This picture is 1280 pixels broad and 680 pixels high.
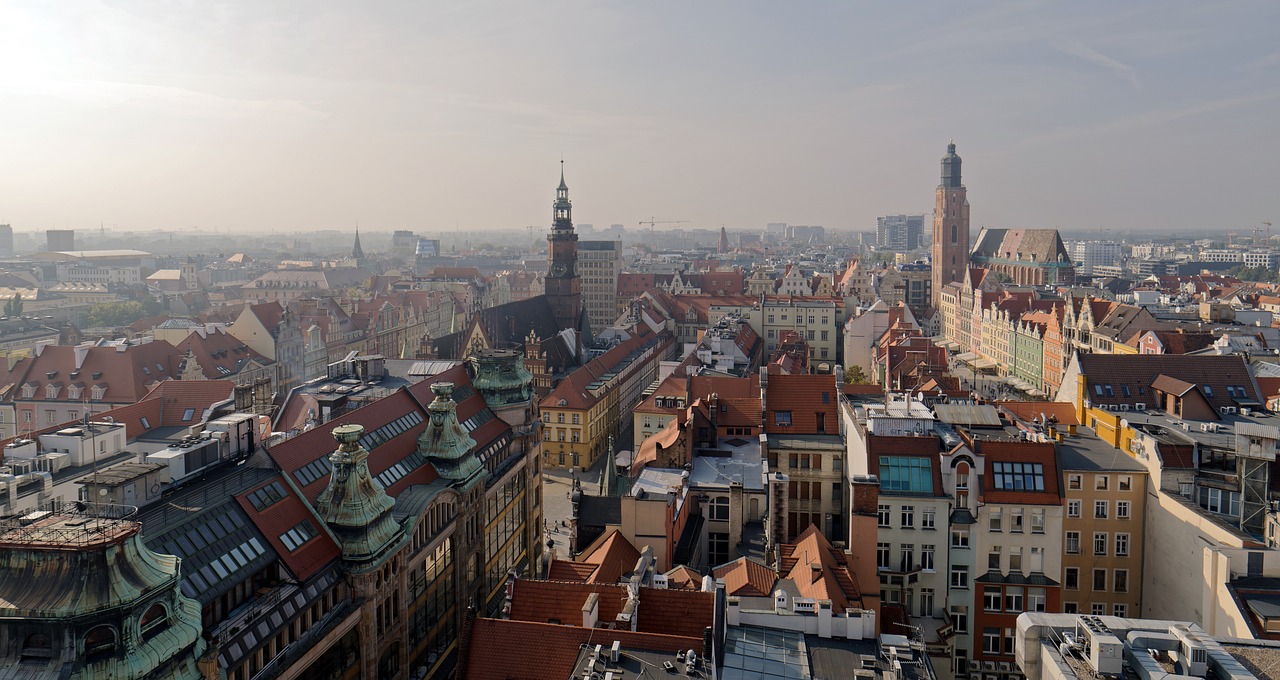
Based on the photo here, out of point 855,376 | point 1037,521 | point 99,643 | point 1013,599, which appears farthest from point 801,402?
point 855,376

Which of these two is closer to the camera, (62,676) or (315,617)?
(62,676)

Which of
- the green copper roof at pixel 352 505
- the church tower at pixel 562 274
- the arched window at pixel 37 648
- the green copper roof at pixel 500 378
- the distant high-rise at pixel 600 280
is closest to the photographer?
the arched window at pixel 37 648

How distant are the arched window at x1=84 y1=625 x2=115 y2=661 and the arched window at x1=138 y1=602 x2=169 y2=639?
2.63 feet

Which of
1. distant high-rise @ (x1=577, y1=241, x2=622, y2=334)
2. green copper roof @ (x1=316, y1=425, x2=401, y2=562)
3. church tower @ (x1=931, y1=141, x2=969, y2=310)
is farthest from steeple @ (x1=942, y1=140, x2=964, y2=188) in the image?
A: green copper roof @ (x1=316, y1=425, x2=401, y2=562)

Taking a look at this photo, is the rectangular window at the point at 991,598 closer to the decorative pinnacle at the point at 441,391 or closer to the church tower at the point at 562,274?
the decorative pinnacle at the point at 441,391

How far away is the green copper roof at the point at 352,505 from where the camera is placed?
119 feet

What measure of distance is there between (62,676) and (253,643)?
703cm

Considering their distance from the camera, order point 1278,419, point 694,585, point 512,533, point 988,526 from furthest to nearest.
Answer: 1. point 512,533
2. point 1278,419
3. point 988,526
4. point 694,585

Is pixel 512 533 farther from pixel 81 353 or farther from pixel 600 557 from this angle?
pixel 81 353

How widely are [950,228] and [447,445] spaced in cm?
16146

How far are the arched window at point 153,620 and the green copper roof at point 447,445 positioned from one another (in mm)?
21066

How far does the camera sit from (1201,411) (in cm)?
5375

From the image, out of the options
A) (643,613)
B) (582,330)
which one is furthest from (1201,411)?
(582,330)

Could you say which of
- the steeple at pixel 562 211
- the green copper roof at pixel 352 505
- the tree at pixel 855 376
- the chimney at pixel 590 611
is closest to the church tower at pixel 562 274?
the steeple at pixel 562 211
